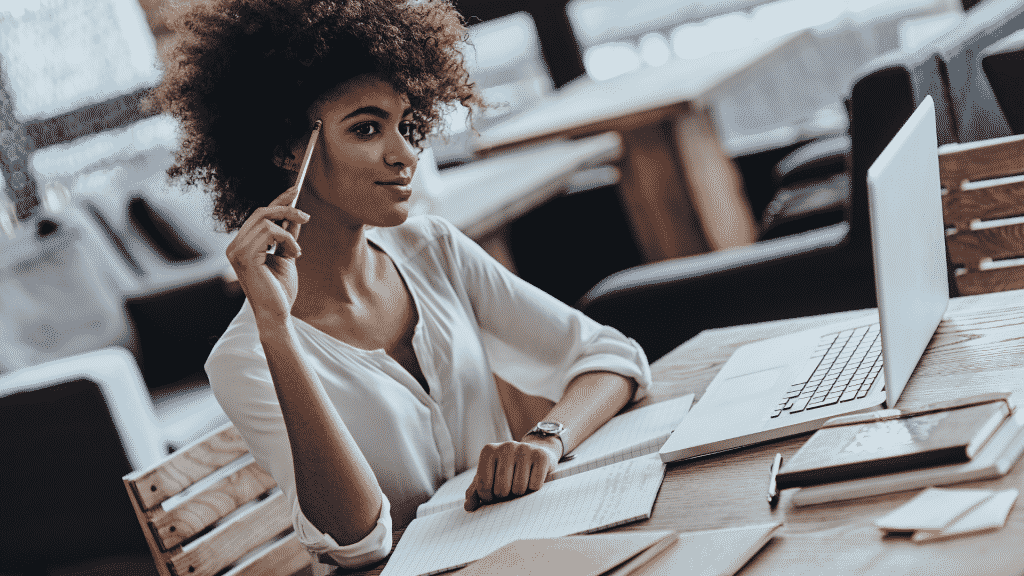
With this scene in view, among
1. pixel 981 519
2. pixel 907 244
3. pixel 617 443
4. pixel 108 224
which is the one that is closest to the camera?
pixel 981 519

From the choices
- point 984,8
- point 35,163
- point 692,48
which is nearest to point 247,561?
point 984,8

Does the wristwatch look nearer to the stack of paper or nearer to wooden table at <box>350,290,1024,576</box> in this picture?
wooden table at <box>350,290,1024,576</box>

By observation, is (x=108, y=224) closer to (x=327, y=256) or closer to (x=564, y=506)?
(x=327, y=256)

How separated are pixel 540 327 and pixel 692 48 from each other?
3.59m

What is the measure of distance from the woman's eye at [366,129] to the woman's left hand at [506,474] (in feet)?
1.73

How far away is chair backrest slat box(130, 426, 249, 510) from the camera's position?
1.33 meters

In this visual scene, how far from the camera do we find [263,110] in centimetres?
150

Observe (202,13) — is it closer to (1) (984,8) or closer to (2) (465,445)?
(2) (465,445)

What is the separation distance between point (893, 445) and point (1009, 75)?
1531 millimetres

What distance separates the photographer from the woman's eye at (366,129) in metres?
1.43

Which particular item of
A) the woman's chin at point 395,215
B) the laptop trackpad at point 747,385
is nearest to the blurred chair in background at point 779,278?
the laptop trackpad at point 747,385

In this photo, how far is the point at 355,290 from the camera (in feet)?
4.92

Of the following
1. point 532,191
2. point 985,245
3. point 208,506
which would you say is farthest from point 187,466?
point 532,191

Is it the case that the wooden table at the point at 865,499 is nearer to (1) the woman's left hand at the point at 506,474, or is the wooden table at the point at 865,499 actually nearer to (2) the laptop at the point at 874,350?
(2) the laptop at the point at 874,350
